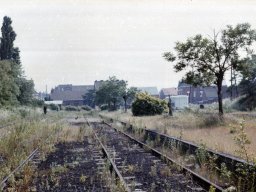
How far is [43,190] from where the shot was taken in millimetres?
8367

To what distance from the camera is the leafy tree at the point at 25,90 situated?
68.1 meters

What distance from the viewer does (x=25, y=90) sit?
6900 cm

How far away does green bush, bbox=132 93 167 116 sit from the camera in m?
44.9

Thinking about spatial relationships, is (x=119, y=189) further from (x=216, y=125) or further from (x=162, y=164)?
(x=216, y=125)

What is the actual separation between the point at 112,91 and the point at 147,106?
44.6 m

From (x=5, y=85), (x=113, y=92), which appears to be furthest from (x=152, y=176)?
(x=113, y=92)

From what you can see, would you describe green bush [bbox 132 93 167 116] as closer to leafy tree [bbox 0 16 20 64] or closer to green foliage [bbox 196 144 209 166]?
leafy tree [bbox 0 16 20 64]

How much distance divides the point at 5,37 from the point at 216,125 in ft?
170

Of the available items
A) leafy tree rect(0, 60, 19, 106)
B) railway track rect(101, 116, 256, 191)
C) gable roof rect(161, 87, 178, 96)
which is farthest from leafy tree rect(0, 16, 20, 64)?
gable roof rect(161, 87, 178, 96)

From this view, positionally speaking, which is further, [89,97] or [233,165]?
[89,97]

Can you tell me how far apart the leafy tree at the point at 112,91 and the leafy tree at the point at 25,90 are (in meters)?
22.4

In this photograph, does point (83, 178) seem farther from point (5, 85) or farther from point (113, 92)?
point (113, 92)

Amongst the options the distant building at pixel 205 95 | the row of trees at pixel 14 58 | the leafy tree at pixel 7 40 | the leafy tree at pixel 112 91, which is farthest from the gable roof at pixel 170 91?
the leafy tree at pixel 7 40

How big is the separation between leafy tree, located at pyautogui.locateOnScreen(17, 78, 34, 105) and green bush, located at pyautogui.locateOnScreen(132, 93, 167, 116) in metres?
28.6
